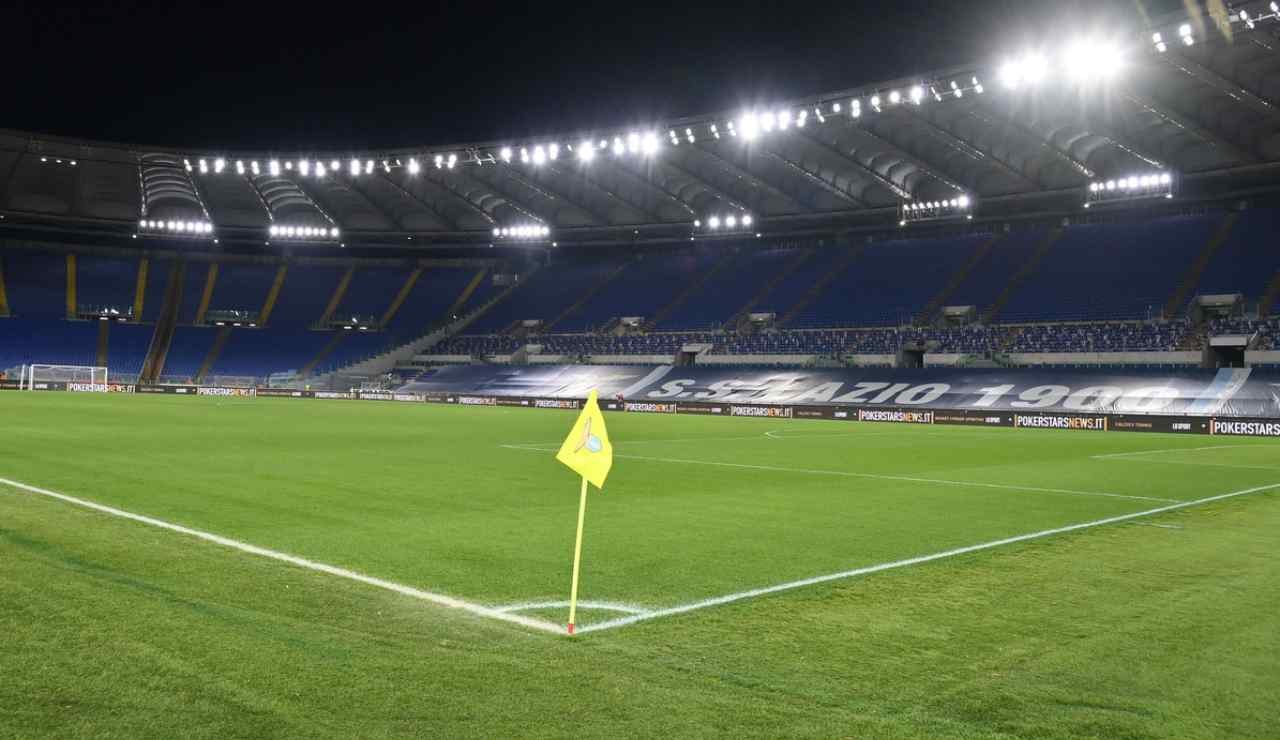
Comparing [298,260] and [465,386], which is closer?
[465,386]

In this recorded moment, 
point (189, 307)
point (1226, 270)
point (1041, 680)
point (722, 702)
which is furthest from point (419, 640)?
point (189, 307)

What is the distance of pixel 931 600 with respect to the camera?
21.7 feet

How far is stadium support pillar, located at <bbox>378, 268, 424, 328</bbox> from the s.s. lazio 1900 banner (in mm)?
11814

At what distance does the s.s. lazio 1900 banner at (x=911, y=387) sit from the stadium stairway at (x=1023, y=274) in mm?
6448

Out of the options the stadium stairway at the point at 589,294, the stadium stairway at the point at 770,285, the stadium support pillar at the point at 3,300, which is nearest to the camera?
the stadium stairway at the point at 770,285

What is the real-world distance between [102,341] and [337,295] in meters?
16.9

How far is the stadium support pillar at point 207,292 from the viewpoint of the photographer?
218ft

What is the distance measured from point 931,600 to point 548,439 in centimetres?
1734

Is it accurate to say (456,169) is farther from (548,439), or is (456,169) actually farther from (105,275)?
(548,439)

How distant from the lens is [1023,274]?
51531 mm

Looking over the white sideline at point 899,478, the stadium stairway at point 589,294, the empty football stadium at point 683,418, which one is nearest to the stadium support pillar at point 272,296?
the empty football stadium at point 683,418

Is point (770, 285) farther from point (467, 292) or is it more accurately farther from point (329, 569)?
point (329, 569)

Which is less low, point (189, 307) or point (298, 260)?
point (298, 260)

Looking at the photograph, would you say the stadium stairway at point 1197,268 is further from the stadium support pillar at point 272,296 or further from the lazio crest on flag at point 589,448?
the stadium support pillar at point 272,296
